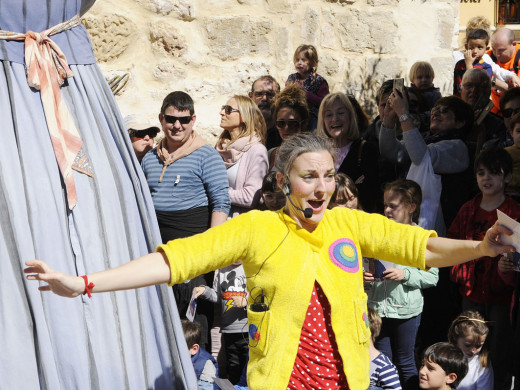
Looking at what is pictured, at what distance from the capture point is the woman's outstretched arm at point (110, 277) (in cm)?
245

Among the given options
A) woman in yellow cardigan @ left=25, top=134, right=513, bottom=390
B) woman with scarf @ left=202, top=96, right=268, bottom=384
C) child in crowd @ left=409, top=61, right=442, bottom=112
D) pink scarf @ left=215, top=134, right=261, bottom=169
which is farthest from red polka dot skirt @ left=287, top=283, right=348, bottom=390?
child in crowd @ left=409, top=61, right=442, bottom=112

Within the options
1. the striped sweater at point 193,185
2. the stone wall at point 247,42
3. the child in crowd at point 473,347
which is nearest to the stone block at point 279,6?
the stone wall at point 247,42

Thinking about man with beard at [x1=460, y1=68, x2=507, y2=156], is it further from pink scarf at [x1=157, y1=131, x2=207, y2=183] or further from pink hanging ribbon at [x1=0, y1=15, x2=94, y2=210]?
pink hanging ribbon at [x1=0, y1=15, x2=94, y2=210]

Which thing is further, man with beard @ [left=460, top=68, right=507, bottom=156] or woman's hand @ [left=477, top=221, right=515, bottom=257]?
man with beard @ [left=460, top=68, right=507, bottom=156]

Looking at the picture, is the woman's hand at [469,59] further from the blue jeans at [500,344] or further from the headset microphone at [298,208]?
the headset microphone at [298,208]

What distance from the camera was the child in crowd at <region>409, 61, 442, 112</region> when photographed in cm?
610

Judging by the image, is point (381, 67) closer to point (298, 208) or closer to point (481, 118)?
point (481, 118)

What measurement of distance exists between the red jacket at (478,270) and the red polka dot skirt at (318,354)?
190 cm

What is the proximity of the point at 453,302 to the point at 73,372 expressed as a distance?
2.64 meters

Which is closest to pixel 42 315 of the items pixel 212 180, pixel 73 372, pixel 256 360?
pixel 73 372

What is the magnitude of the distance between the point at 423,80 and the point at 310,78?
83cm

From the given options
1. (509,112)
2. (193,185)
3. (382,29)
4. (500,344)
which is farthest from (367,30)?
(500,344)

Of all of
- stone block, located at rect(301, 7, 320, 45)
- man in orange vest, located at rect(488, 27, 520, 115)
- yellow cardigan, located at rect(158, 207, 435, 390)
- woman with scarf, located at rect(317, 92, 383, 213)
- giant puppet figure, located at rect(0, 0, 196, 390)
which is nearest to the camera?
yellow cardigan, located at rect(158, 207, 435, 390)

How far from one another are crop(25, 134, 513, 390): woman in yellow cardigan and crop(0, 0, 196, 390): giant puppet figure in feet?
2.35
